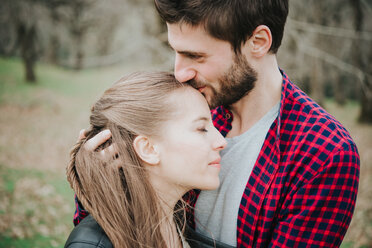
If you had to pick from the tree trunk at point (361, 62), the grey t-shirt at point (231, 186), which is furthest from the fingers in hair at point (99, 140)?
the tree trunk at point (361, 62)

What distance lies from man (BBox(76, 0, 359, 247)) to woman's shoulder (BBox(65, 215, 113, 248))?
509mm

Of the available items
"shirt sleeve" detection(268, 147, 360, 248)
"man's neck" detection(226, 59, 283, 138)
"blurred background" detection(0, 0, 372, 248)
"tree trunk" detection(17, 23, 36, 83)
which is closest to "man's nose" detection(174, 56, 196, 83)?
"man's neck" detection(226, 59, 283, 138)

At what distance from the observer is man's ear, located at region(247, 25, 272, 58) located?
211 centimetres

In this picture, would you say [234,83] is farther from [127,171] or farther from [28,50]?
[28,50]

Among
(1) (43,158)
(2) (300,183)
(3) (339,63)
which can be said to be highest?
(3) (339,63)

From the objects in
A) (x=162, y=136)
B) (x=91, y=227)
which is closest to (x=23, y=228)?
(x=91, y=227)

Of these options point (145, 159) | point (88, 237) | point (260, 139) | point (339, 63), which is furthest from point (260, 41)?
point (339, 63)

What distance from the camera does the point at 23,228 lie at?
4.58 meters

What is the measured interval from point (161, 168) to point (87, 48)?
33560 mm

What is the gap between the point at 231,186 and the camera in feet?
7.08

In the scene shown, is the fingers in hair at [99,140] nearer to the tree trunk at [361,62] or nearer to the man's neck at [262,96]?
the man's neck at [262,96]

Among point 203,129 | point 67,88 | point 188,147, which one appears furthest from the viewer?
point 67,88

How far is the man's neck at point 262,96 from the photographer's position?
7.14ft

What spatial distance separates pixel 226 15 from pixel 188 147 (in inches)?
37.9
